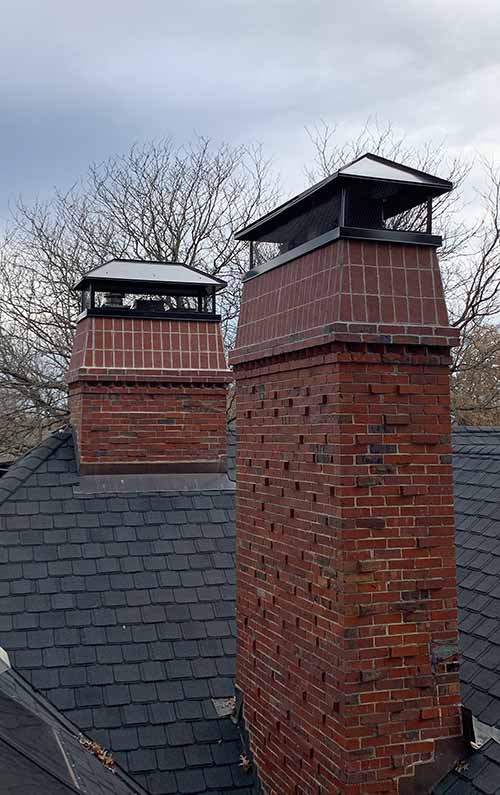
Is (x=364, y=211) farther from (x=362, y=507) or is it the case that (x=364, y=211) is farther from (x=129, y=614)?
(x=129, y=614)

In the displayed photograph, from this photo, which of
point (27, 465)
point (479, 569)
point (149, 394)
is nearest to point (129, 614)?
point (27, 465)

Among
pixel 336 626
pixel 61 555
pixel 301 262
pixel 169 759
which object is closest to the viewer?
pixel 336 626

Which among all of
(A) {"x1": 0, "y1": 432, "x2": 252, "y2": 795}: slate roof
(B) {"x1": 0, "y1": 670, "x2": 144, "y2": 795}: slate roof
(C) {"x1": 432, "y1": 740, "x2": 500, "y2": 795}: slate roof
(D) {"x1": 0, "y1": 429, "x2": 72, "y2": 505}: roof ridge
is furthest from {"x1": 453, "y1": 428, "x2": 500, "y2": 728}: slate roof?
(D) {"x1": 0, "y1": 429, "x2": 72, "y2": 505}: roof ridge

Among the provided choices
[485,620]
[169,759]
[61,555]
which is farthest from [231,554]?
[485,620]

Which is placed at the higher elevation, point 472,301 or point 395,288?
point 472,301

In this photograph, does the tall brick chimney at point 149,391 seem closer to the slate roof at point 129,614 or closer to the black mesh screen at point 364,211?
the slate roof at point 129,614

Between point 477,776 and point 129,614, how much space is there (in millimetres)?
3101

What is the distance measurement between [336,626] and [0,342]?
17.7m

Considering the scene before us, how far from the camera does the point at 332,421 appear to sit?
408 cm

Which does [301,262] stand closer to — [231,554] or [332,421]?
[332,421]

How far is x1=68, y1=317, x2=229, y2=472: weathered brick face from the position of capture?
7.78 meters

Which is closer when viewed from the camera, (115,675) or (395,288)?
(395,288)

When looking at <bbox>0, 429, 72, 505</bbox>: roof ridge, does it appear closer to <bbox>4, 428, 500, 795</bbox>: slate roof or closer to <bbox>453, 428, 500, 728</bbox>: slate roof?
<bbox>4, 428, 500, 795</bbox>: slate roof

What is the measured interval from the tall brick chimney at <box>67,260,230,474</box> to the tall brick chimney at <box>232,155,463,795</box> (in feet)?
10.7
